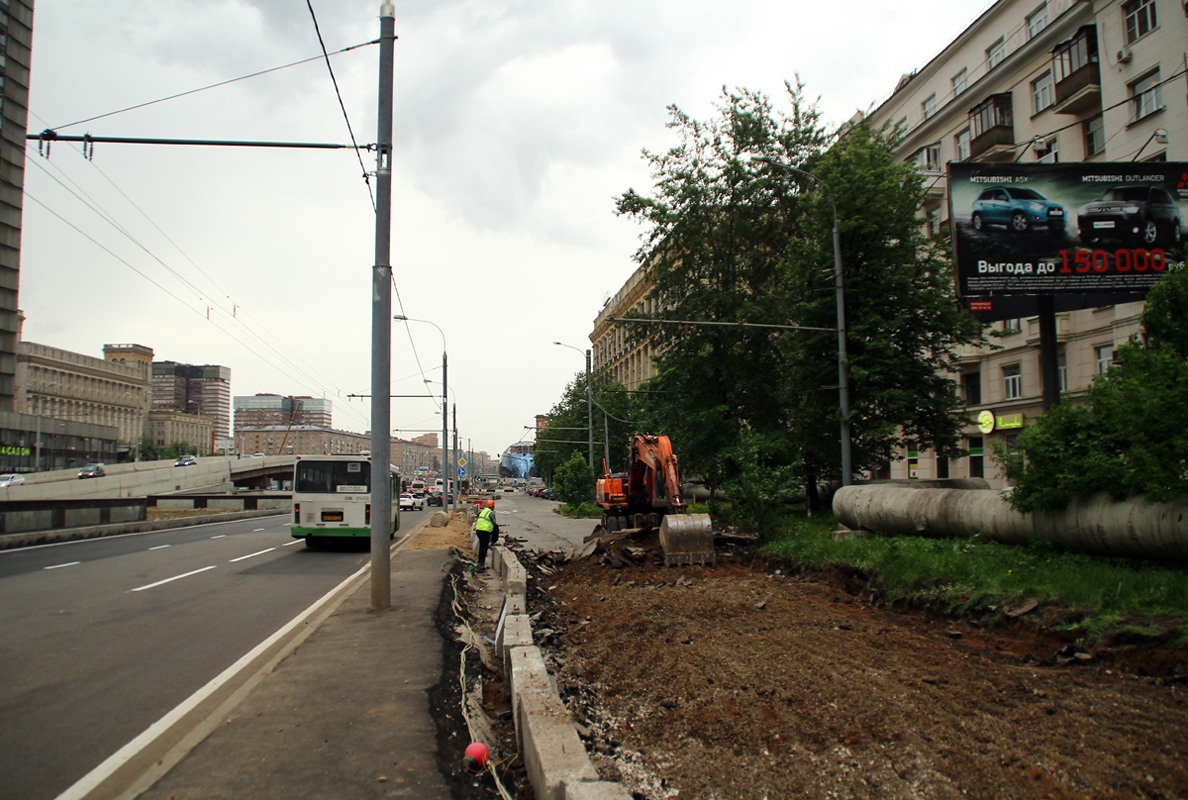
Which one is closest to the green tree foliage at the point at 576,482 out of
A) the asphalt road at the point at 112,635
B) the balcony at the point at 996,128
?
the balcony at the point at 996,128

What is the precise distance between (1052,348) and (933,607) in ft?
24.9

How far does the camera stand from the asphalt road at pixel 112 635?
496 centimetres

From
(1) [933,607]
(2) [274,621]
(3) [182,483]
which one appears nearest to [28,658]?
(2) [274,621]

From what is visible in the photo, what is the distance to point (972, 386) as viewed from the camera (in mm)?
35906

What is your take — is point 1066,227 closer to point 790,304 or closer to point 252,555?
point 790,304

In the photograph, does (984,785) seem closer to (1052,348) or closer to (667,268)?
(1052,348)

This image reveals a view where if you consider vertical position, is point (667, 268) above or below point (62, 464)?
above

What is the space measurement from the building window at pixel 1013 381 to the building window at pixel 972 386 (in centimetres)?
172

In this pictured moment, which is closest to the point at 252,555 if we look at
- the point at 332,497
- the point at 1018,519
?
the point at 332,497

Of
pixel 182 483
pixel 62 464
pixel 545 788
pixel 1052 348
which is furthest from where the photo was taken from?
pixel 62 464

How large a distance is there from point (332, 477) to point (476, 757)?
15.7m

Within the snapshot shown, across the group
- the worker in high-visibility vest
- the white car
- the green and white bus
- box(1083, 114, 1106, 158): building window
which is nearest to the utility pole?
the worker in high-visibility vest

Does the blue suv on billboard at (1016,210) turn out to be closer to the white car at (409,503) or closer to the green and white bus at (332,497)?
the green and white bus at (332,497)

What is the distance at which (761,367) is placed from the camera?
31.5 m
